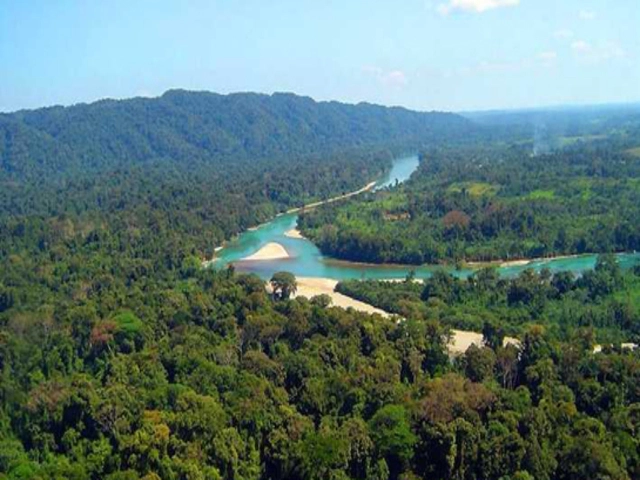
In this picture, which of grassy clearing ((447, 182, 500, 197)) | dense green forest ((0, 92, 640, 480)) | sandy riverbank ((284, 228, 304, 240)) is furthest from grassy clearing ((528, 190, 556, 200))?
dense green forest ((0, 92, 640, 480))

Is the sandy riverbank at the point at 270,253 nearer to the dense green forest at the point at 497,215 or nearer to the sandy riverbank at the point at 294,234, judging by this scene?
the dense green forest at the point at 497,215

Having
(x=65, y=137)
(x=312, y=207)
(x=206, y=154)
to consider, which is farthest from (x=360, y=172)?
(x=65, y=137)

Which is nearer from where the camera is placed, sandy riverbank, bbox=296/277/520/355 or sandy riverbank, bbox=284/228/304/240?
sandy riverbank, bbox=296/277/520/355

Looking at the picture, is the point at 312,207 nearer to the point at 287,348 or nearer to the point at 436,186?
the point at 436,186

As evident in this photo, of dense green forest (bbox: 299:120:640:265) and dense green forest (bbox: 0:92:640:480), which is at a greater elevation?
dense green forest (bbox: 299:120:640:265)

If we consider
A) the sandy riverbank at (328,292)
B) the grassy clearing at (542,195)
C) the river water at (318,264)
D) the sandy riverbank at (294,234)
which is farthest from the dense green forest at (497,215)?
the sandy riverbank at (328,292)

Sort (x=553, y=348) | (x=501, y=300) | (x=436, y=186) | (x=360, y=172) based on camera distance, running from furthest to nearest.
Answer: (x=360, y=172), (x=436, y=186), (x=501, y=300), (x=553, y=348)

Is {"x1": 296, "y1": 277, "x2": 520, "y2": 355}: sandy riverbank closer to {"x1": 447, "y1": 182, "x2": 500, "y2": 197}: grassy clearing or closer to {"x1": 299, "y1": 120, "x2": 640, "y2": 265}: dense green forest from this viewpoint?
{"x1": 299, "y1": 120, "x2": 640, "y2": 265}: dense green forest
